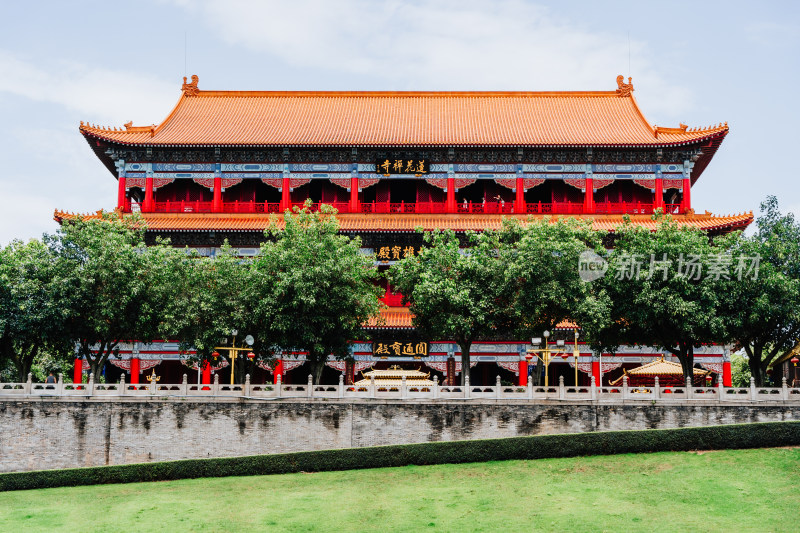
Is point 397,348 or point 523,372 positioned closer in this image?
point 397,348

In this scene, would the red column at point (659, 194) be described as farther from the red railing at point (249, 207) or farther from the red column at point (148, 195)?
the red column at point (148, 195)

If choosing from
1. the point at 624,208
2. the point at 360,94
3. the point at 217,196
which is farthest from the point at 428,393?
the point at 360,94

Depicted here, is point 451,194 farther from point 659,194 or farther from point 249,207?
point 659,194

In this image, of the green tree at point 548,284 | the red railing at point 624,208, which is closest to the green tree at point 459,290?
the green tree at point 548,284

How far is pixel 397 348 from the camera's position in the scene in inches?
1668

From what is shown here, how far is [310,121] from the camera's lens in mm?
48750

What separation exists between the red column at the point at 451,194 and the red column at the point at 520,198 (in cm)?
325

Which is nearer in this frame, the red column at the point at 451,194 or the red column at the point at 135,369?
the red column at the point at 135,369

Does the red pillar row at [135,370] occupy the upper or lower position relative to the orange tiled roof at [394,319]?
lower

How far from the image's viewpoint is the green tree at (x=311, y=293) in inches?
1367

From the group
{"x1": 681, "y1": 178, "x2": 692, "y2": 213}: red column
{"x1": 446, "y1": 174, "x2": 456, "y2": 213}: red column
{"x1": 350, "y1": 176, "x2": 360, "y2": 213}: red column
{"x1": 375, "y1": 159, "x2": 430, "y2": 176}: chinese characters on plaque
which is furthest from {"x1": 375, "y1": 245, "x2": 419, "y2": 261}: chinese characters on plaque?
{"x1": 681, "y1": 178, "x2": 692, "y2": 213}: red column

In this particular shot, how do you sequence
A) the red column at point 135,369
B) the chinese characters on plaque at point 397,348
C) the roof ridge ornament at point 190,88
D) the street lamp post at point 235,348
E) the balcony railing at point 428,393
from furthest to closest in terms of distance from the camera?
the roof ridge ornament at point 190,88 → the chinese characters on plaque at point 397,348 → the red column at point 135,369 → the street lamp post at point 235,348 → the balcony railing at point 428,393

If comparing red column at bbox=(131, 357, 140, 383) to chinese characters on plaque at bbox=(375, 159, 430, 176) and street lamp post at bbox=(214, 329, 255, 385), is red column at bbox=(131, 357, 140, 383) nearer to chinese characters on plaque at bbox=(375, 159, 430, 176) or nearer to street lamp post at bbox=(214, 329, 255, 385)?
street lamp post at bbox=(214, 329, 255, 385)

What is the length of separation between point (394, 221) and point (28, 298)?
18.1 m
